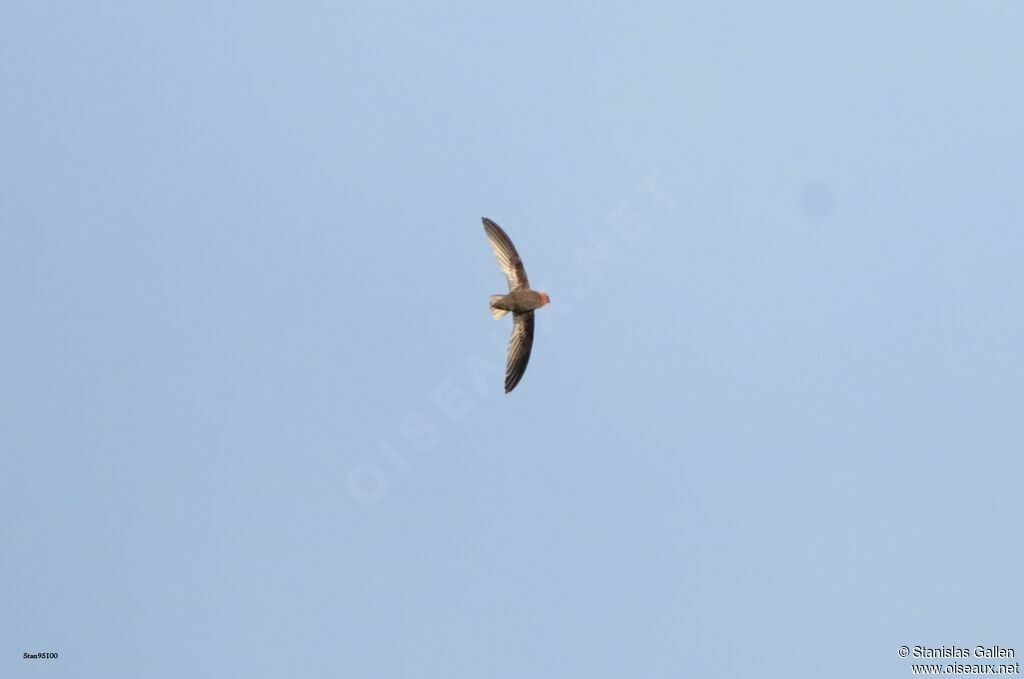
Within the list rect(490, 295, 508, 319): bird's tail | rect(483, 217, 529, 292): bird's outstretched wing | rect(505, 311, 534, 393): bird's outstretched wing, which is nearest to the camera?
rect(490, 295, 508, 319): bird's tail

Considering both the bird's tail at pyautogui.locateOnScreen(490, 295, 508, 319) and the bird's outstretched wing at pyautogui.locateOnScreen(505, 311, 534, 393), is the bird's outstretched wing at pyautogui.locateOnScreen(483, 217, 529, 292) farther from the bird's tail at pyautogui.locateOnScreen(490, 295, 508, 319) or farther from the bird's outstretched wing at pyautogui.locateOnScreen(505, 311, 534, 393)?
the bird's outstretched wing at pyautogui.locateOnScreen(505, 311, 534, 393)

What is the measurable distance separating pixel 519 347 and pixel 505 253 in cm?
391

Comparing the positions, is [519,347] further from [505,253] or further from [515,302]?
[505,253]

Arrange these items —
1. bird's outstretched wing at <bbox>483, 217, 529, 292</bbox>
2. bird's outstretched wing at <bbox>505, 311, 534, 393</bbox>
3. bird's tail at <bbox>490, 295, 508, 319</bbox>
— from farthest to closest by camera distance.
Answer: bird's outstretched wing at <bbox>505, 311, 534, 393</bbox> < bird's outstretched wing at <bbox>483, 217, 529, 292</bbox> < bird's tail at <bbox>490, 295, 508, 319</bbox>

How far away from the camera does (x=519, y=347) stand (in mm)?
64812

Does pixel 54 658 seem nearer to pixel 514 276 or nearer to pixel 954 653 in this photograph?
pixel 514 276

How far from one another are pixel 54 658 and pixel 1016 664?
139 feet

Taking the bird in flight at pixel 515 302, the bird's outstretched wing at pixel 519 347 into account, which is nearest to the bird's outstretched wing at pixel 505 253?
the bird in flight at pixel 515 302

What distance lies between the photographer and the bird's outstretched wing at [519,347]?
6450 cm

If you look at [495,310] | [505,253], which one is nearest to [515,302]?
[495,310]

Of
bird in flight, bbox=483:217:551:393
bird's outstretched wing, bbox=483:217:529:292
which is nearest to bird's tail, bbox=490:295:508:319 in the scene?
bird in flight, bbox=483:217:551:393

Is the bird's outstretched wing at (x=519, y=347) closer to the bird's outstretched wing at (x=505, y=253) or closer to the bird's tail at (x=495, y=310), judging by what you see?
the bird's tail at (x=495, y=310)

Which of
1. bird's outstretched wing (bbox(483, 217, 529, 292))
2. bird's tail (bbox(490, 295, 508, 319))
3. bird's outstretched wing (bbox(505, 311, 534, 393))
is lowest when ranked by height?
bird's outstretched wing (bbox(505, 311, 534, 393))

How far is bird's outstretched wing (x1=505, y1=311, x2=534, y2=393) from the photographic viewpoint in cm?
6450
